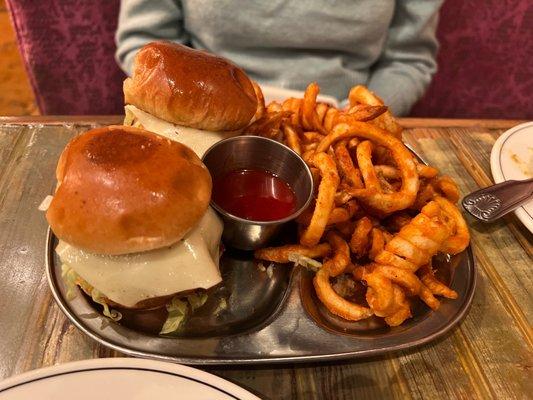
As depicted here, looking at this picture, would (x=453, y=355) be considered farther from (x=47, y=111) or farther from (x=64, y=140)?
(x=47, y=111)

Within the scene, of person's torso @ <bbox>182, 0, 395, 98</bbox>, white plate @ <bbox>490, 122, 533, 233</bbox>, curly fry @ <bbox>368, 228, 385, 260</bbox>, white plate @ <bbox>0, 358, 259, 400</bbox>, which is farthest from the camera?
person's torso @ <bbox>182, 0, 395, 98</bbox>

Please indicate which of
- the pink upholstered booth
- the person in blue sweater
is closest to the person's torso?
the person in blue sweater

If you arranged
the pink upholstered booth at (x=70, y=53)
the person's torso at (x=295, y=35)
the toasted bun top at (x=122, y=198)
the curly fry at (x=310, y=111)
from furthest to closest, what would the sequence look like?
1. the pink upholstered booth at (x=70, y=53)
2. the person's torso at (x=295, y=35)
3. the curly fry at (x=310, y=111)
4. the toasted bun top at (x=122, y=198)

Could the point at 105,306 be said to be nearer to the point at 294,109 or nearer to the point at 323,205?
the point at 323,205

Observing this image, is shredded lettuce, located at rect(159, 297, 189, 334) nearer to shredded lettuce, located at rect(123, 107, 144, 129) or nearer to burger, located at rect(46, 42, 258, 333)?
burger, located at rect(46, 42, 258, 333)

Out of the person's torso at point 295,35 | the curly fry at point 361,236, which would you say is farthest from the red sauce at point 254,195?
the person's torso at point 295,35

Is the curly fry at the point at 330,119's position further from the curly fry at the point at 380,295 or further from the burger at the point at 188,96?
the curly fry at the point at 380,295
